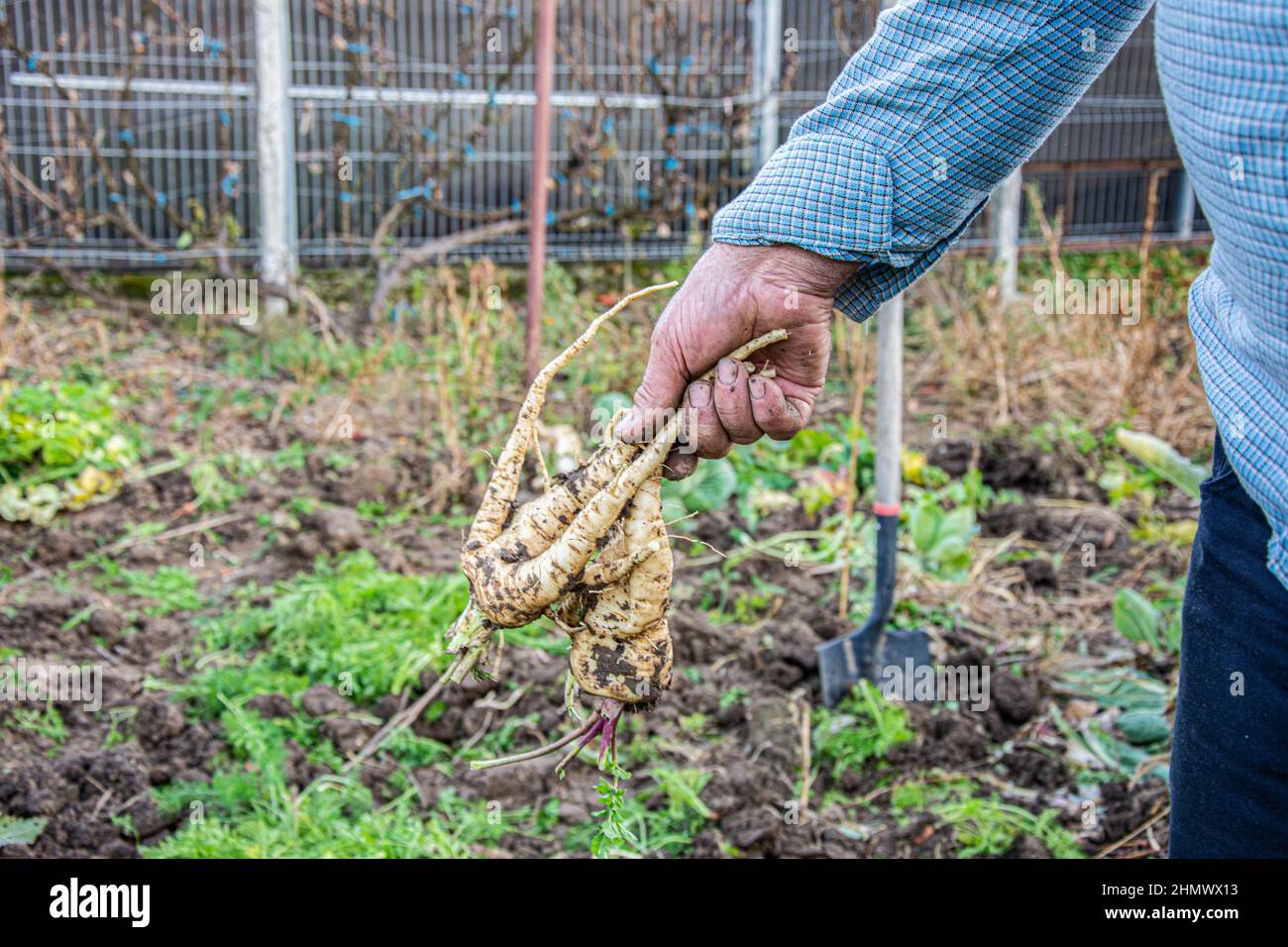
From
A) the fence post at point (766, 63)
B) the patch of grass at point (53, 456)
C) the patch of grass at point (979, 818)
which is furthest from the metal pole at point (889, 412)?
the fence post at point (766, 63)

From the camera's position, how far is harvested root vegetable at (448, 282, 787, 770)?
1.95m

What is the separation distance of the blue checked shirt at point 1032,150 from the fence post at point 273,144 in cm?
534

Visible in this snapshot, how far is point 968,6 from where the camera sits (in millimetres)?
1559

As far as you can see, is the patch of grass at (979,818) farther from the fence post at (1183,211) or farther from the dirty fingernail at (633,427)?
the fence post at (1183,211)

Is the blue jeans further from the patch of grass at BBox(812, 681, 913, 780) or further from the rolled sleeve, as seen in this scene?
the patch of grass at BBox(812, 681, 913, 780)

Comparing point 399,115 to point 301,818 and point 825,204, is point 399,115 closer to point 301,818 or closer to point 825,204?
point 301,818

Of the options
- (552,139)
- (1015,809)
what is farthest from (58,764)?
(552,139)

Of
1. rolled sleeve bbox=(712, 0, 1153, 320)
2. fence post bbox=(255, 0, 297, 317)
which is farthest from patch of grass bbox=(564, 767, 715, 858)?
fence post bbox=(255, 0, 297, 317)

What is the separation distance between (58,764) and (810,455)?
313cm

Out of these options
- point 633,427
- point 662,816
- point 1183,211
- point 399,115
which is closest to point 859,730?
point 662,816

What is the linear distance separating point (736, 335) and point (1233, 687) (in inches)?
32.5

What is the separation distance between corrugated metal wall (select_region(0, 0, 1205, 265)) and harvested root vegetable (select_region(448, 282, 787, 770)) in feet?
16.7

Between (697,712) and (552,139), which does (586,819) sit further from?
(552,139)
